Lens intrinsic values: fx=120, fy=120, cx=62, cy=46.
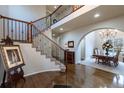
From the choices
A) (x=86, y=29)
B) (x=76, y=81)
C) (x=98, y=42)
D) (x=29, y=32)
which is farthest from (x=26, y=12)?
(x=98, y=42)

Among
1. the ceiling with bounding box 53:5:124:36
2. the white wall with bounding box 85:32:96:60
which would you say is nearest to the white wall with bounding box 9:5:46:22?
the ceiling with bounding box 53:5:124:36

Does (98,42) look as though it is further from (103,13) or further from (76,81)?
(76,81)

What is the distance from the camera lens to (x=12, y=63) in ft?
11.2

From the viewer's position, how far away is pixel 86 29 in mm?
7395

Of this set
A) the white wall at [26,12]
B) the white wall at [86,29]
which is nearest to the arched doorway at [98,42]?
the white wall at [86,29]

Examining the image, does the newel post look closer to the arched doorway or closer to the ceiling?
the ceiling

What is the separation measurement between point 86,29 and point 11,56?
16.7ft

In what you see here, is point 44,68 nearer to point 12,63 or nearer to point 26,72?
point 26,72

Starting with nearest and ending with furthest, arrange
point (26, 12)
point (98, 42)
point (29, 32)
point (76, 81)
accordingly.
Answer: point (76, 81) < point (29, 32) < point (26, 12) < point (98, 42)

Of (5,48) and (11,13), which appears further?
(11,13)

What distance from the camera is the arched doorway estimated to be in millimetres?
9367
